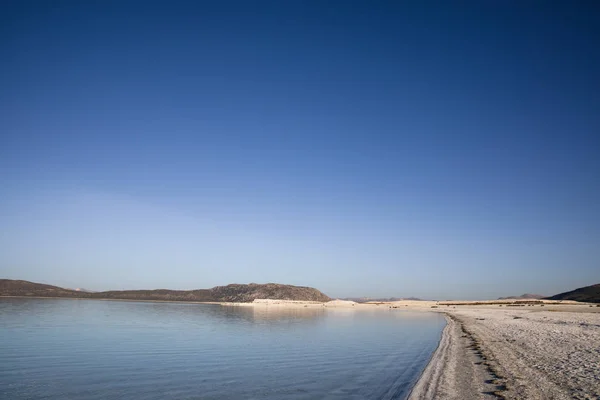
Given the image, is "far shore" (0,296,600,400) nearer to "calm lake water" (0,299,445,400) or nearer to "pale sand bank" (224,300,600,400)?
"pale sand bank" (224,300,600,400)

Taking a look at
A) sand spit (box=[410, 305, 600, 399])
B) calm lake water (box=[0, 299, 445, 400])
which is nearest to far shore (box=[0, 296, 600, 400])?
sand spit (box=[410, 305, 600, 399])

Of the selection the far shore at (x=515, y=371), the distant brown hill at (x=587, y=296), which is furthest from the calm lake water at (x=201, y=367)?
the distant brown hill at (x=587, y=296)

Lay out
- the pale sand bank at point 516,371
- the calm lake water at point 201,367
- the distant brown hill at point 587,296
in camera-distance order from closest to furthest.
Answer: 1. the pale sand bank at point 516,371
2. the calm lake water at point 201,367
3. the distant brown hill at point 587,296

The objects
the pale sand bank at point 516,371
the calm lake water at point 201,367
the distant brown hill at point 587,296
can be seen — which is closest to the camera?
the pale sand bank at point 516,371

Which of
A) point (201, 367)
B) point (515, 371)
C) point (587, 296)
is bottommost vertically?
point (201, 367)

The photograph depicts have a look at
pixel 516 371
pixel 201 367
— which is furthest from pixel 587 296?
pixel 201 367

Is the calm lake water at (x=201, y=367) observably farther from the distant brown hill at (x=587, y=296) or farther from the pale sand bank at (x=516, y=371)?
the distant brown hill at (x=587, y=296)

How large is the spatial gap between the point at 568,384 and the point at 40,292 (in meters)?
231

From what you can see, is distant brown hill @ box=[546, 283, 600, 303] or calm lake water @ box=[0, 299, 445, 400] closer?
calm lake water @ box=[0, 299, 445, 400]

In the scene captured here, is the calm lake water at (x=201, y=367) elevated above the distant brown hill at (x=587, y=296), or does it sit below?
below

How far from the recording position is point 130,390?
1606 cm

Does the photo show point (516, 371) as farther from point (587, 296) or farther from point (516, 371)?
point (587, 296)

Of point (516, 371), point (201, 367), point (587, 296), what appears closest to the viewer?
point (516, 371)

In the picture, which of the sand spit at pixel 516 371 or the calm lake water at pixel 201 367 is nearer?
the sand spit at pixel 516 371
